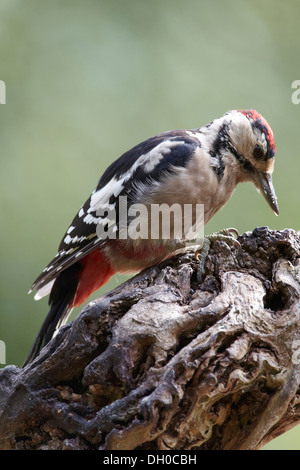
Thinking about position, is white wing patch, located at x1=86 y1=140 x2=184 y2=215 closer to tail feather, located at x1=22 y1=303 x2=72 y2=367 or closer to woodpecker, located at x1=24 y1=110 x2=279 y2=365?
woodpecker, located at x1=24 y1=110 x2=279 y2=365

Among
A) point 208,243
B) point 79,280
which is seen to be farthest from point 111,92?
point 208,243

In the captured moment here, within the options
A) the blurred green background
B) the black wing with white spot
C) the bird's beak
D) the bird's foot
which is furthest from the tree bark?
the blurred green background

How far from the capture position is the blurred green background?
153 inches

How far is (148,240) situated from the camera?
2.59 m

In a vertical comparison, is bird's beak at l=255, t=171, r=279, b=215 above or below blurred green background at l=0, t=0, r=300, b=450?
below

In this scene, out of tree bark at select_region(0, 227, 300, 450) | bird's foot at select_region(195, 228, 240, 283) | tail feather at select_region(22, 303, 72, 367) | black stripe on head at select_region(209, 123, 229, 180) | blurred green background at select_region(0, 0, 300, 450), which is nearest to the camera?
tree bark at select_region(0, 227, 300, 450)

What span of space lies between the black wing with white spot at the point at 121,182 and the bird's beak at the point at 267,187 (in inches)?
12.4

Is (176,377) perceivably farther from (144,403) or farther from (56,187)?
(56,187)

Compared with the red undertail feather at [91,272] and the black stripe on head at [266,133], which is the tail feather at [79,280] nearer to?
the red undertail feather at [91,272]

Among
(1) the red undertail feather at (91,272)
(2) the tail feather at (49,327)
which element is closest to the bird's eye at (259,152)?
(1) the red undertail feather at (91,272)

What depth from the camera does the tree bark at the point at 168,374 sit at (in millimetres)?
1684

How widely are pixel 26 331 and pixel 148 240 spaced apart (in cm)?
130

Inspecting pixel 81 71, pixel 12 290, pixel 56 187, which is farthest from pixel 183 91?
pixel 12 290

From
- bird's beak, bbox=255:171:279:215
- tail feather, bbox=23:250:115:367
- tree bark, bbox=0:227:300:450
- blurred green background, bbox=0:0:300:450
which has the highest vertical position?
blurred green background, bbox=0:0:300:450
